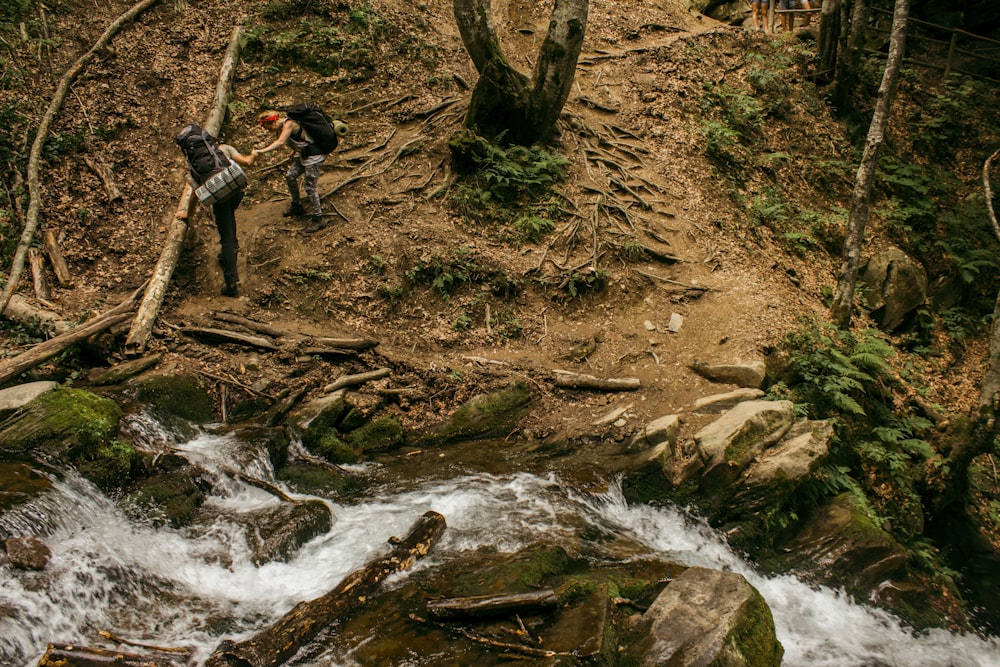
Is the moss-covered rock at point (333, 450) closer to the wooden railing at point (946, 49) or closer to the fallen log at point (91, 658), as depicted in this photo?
the fallen log at point (91, 658)

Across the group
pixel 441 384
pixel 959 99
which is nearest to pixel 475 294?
pixel 441 384

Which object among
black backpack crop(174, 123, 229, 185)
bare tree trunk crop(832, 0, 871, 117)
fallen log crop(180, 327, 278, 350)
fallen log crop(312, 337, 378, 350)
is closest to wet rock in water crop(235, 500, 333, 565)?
fallen log crop(312, 337, 378, 350)

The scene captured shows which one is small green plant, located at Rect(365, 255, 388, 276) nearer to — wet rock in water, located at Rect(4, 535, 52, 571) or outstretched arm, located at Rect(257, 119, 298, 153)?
outstretched arm, located at Rect(257, 119, 298, 153)

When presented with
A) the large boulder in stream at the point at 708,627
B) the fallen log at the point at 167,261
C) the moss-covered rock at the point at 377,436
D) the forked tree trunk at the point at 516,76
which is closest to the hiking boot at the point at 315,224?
the fallen log at the point at 167,261

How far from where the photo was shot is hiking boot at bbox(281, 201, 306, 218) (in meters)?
9.09

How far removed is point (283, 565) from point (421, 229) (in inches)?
216

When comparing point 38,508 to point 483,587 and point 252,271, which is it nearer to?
point 483,587

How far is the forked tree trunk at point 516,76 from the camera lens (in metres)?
9.62

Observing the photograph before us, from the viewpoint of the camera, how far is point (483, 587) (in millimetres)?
4641

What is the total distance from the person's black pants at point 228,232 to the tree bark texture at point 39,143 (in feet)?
7.76

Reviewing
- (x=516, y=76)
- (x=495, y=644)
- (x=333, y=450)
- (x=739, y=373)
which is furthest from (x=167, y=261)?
(x=739, y=373)

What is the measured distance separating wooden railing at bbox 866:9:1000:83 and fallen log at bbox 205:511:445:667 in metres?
15.1

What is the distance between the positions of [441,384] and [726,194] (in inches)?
271

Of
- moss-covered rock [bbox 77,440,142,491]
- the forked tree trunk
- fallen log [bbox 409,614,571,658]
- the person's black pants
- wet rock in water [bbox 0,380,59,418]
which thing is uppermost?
the forked tree trunk
